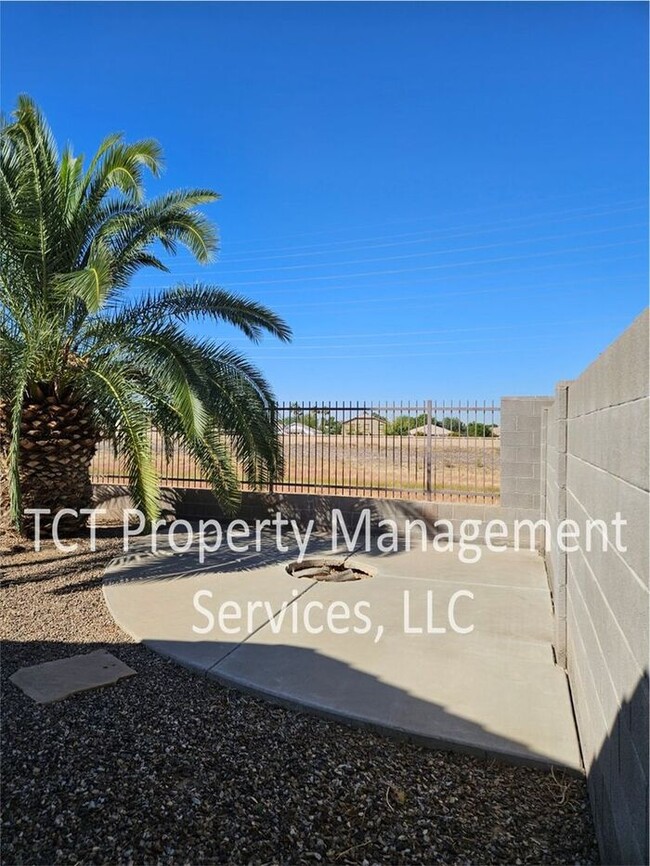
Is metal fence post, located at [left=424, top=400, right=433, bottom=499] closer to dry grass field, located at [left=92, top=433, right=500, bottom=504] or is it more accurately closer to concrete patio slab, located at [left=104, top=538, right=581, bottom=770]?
dry grass field, located at [left=92, top=433, right=500, bottom=504]

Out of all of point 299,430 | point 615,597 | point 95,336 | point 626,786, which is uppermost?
point 95,336

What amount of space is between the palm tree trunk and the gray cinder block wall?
22.3ft

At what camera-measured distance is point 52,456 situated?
754 cm

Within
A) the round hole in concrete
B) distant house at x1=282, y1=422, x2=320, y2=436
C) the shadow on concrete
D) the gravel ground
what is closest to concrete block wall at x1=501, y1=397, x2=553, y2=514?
the round hole in concrete

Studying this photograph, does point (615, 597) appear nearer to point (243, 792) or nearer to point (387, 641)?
point (243, 792)

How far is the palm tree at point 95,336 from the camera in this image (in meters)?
6.71

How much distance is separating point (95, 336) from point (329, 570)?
4.67 meters

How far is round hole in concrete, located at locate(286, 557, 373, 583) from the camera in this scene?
656 cm

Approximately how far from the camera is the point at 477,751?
2855mm

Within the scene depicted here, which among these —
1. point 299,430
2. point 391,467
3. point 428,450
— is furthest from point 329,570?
point 299,430

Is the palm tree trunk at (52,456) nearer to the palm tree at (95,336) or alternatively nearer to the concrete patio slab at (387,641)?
the palm tree at (95,336)

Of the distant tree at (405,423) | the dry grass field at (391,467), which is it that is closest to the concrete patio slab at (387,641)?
the dry grass field at (391,467)

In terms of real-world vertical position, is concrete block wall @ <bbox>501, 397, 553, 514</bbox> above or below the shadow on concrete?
above

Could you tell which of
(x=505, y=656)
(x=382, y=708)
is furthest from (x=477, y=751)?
(x=505, y=656)
